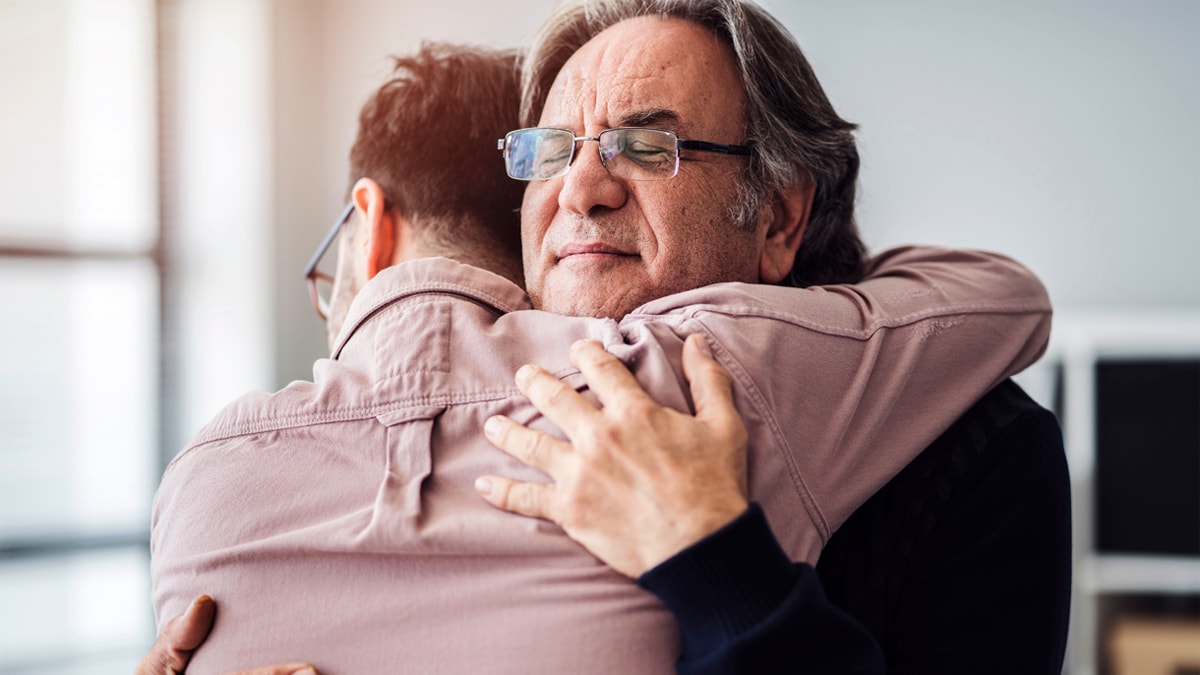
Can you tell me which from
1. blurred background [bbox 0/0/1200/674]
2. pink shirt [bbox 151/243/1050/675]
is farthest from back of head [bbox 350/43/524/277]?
blurred background [bbox 0/0/1200/674]

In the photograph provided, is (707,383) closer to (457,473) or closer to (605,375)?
(605,375)

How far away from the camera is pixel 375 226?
1438mm

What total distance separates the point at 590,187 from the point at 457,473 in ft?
1.57

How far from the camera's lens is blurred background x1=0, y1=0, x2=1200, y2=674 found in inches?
124

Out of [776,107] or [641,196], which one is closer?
[641,196]

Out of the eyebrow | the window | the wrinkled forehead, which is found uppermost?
the wrinkled forehead

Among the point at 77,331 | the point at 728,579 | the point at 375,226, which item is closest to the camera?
the point at 728,579

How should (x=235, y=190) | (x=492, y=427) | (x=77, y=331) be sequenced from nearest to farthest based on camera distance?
(x=492, y=427), (x=77, y=331), (x=235, y=190)

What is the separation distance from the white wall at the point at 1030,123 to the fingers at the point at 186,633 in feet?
8.66

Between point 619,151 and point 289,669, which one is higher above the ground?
point 619,151

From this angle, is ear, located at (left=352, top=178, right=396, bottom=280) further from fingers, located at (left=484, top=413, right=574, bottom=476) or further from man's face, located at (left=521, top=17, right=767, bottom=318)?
fingers, located at (left=484, top=413, right=574, bottom=476)

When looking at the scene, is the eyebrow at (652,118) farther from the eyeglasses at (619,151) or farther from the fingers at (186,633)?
the fingers at (186,633)

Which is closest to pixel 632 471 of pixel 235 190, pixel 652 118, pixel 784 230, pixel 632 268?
pixel 632 268

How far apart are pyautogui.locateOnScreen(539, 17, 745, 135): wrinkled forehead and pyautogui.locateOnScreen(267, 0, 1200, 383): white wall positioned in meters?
1.99
